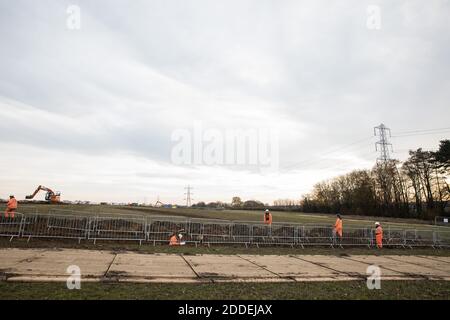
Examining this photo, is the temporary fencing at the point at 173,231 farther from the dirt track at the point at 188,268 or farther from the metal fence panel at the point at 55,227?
the dirt track at the point at 188,268

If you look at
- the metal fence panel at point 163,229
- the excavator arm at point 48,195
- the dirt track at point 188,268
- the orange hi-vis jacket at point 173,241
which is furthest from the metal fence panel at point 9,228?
the excavator arm at point 48,195

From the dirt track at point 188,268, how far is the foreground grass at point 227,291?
540 mm

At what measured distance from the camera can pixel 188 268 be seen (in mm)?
10023

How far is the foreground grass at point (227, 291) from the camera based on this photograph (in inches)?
258

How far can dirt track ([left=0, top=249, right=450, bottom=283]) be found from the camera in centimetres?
837

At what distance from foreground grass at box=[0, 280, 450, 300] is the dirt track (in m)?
0.54

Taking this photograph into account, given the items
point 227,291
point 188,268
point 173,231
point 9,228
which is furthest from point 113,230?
point 227,291

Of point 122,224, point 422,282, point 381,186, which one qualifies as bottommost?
point 422,282

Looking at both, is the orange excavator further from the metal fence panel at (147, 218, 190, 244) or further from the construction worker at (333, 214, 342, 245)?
the construction worker at (333, 214, 342, 245)

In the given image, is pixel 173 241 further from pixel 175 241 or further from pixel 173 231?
pixel 173 231
